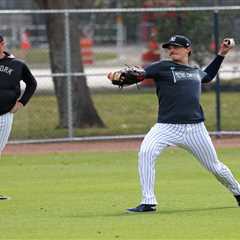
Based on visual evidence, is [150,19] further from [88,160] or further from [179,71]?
[179,71]

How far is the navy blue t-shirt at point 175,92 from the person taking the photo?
1145 centimetres

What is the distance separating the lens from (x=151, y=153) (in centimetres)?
1132

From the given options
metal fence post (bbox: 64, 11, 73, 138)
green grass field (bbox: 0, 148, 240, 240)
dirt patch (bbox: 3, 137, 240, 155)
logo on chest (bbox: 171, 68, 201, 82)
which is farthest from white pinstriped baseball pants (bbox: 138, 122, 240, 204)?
metal fence post (bbox: 64, 11, 73, 138)

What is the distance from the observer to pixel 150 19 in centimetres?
2825

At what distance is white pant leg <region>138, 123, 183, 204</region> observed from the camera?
11.3m

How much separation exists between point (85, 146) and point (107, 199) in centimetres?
769

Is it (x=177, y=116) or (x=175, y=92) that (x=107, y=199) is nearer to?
(x=177, y=116)

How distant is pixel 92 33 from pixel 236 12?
23.2m

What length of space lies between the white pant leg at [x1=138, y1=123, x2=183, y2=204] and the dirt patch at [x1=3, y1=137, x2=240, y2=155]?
26.5 ft

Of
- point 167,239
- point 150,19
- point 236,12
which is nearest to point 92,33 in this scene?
point 150,19

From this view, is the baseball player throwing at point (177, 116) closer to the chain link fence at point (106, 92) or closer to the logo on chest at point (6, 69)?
the logo on chest at point (6, 69)

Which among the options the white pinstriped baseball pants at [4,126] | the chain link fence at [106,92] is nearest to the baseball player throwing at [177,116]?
the white pinstriped baseball pants at [4,126]

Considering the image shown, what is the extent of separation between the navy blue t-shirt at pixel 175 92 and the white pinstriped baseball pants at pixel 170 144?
0.09 meters

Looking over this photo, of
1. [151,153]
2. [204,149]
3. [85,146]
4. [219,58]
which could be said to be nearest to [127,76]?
[151,153]
